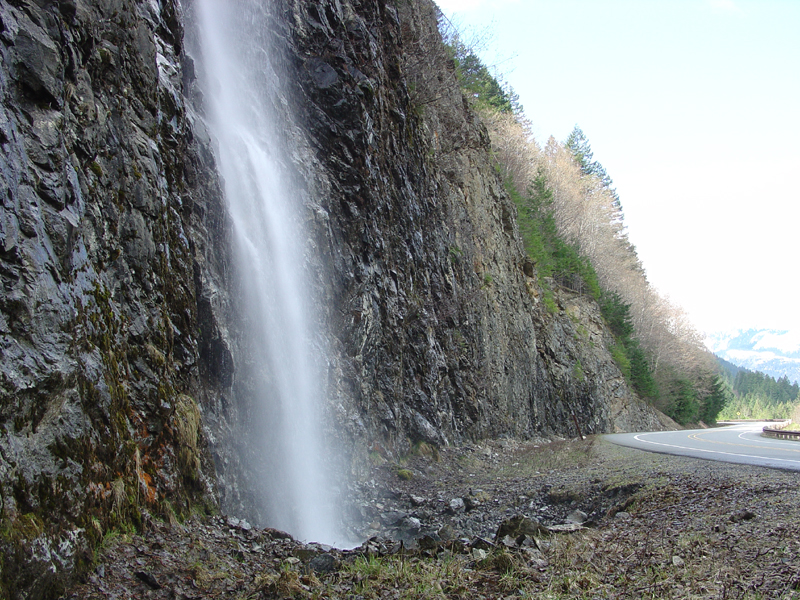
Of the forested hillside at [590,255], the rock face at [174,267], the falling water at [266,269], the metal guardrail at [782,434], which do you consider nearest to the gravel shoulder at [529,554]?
the rock face at [174,267]

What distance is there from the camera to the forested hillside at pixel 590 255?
3453 centimetres

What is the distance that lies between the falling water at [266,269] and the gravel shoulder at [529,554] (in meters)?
1.73

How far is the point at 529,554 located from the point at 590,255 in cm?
4330

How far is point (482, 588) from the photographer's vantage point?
463cm

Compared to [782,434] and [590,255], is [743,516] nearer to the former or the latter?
[782,434]

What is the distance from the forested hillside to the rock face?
11705 millimetres

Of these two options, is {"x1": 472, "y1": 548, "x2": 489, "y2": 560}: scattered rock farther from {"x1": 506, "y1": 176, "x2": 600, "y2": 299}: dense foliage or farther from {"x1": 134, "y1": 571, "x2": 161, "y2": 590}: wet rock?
{"x1": 506, "y1": 176, "x2": 600, "y2": 299}: dense foliage

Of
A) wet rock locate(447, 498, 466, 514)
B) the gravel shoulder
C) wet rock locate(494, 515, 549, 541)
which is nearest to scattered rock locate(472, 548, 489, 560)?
the gravel shoulder

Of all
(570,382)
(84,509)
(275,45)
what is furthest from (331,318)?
(570,382)

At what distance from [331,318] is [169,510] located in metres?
7.96

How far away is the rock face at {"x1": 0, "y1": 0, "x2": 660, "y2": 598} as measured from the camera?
14.0 feet

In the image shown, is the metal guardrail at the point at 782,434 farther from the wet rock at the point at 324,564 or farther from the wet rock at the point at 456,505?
the wet rock at the point at 324,564

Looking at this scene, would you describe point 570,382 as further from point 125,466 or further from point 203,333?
point 125,466

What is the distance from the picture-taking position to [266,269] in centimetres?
1133
